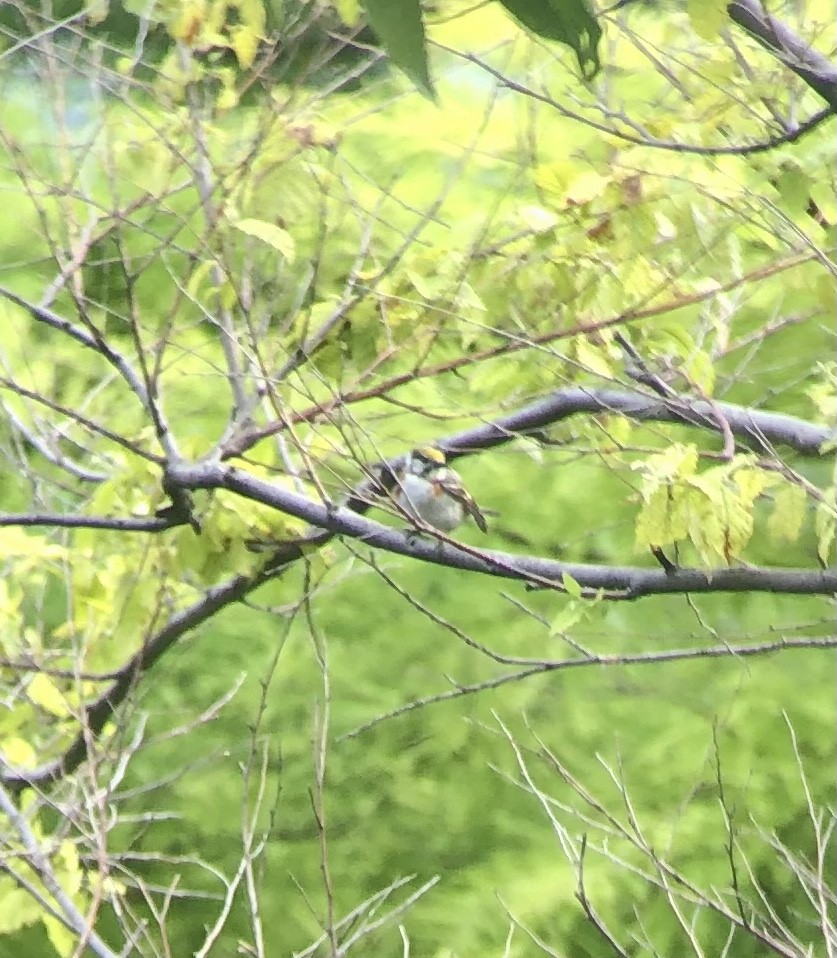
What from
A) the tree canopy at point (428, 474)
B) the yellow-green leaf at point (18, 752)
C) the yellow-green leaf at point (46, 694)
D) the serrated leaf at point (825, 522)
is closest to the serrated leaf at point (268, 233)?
the tree canopy at point (428, 474)

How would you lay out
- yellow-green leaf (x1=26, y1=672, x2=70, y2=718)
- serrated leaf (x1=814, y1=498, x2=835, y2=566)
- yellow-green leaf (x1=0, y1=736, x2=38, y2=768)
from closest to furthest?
1. serrated leaf (x1=814, y1=498, x2=835, y2=566)
2. yellow-green leaf (x1=26, y1=672, x2=70, y2=718)
3. yellow-green leaf (x1=0, y1=736, x2=38, y2=768)

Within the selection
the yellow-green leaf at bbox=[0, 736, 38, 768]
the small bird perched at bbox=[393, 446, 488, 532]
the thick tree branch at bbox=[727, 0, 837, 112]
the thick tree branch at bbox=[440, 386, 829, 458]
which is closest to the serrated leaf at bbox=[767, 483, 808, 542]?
the thick tree branch at bbox=[440, 386, 829, 458]

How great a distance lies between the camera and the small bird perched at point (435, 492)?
4.93ft

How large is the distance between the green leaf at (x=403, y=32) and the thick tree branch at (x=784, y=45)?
595 millimetres

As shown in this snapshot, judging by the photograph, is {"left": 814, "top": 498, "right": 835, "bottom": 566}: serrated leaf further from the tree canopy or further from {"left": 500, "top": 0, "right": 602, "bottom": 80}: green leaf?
{"left": 500, "top": 0, "right": 602, "bottom": 80}: green leaf

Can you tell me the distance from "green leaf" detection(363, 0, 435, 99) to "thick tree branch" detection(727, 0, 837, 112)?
1.95ft

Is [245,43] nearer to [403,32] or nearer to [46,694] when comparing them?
[46,694]

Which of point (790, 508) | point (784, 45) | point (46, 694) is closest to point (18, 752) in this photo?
point (46, 694)

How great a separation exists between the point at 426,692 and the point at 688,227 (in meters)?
1.41

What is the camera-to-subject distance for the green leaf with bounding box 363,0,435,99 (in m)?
0.29

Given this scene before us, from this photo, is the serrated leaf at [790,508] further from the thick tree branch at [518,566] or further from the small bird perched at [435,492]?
the small bird perched at [435,492]

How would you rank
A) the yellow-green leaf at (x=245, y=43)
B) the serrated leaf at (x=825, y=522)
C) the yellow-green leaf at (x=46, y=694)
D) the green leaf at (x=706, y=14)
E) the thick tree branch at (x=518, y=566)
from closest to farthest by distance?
the green leaf at (x=706, y=14), the serrated leaf at (x=825, y=522), the thick tree branch at (x=518, y=566), the yellow-green leaf at (x=245, y=43), the yellow-green leaf at (x=46, y=694)

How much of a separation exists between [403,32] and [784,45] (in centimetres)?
63

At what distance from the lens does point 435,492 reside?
5.16 feet
